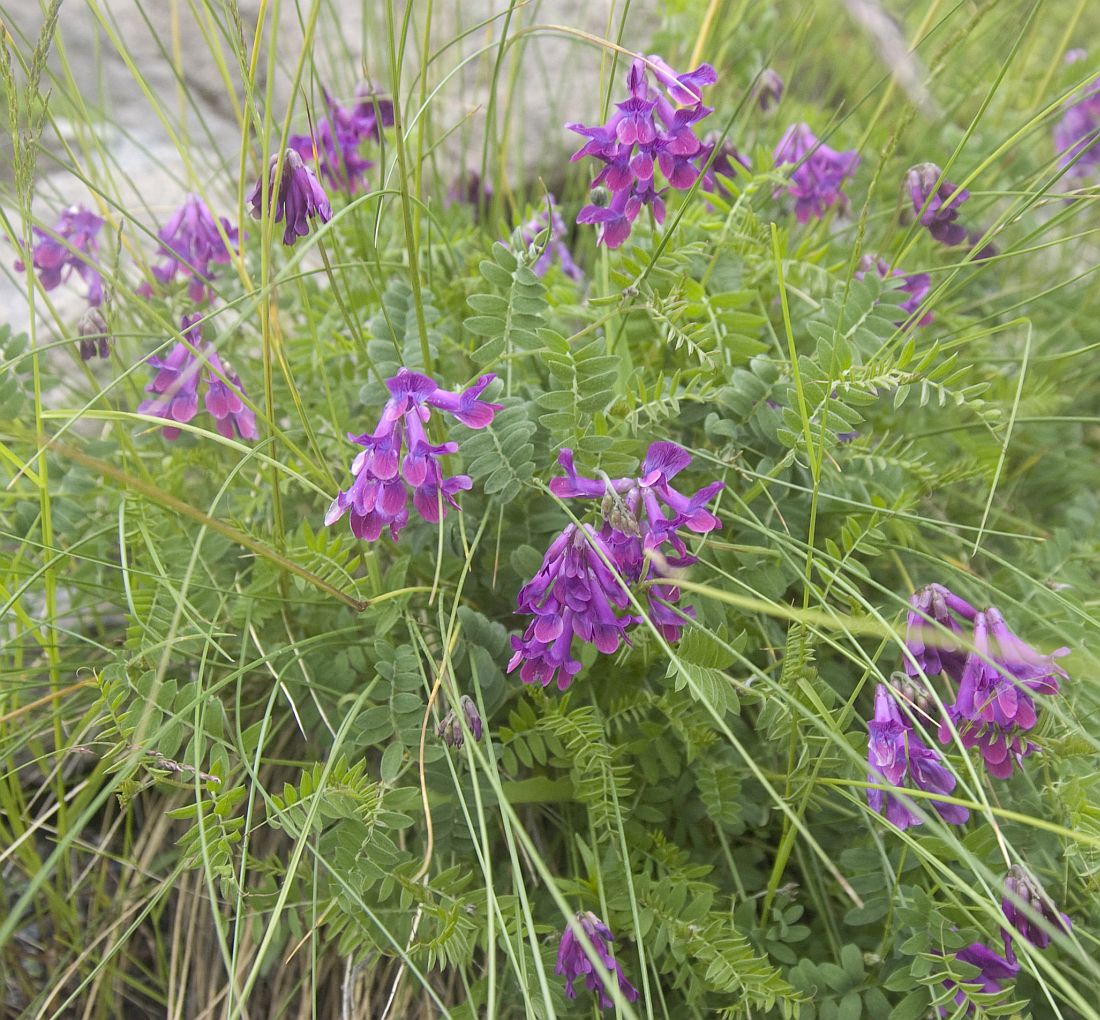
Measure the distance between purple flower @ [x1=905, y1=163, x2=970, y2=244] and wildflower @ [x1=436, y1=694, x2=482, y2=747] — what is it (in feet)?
2.86

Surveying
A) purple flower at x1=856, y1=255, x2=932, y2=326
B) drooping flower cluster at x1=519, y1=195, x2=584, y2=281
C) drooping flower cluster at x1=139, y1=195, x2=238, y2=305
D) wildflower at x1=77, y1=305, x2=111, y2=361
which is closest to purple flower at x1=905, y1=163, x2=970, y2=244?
purple flower at x1=856, y1=255, x2=932, y2=326

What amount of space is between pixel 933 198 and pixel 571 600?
80 cm

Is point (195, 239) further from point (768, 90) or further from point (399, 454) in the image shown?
point (768, 90)

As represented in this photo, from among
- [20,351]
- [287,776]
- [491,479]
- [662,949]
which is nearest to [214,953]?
[287,776]

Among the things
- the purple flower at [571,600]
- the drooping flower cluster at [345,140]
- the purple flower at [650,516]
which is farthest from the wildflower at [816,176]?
the purple flower at [571,600]

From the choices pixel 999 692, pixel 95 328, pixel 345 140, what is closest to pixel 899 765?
pixel 999 692

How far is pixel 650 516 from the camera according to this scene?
1.03 metres

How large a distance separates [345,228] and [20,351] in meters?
0.54

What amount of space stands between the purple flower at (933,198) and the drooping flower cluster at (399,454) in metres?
0.71

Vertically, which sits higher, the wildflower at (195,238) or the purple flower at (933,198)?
the purple flower at (933,198)

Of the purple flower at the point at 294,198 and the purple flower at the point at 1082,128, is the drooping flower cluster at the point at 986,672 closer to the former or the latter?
the purple flower at the point at 294,198

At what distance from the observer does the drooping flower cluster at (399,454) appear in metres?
1.02

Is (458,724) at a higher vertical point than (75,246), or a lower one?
lower

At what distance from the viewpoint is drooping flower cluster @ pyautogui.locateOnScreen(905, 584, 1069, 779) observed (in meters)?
1.01
